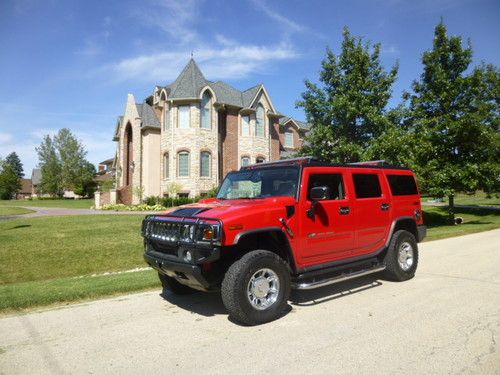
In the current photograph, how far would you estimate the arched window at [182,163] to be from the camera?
29.2 meters

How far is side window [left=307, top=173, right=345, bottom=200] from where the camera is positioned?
579cm

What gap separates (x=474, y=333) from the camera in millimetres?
4418

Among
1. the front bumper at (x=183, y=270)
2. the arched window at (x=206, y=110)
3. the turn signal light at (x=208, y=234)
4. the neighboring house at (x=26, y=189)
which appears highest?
the arched window at (x=206, y=110)

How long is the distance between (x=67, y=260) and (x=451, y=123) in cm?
1780

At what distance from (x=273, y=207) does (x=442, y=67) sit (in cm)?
1880

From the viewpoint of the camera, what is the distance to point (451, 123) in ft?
60.1

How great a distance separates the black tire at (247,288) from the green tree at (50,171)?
69.0 m

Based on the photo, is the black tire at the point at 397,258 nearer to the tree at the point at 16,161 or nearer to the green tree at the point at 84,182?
the green tree at the point at 84,182

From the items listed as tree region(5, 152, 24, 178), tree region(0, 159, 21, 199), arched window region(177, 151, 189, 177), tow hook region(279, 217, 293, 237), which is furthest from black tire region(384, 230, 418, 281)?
tree region(5, 152, 24, 178)

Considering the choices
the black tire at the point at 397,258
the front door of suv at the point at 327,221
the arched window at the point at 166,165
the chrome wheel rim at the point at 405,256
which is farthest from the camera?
the arched window at the point at 166,165

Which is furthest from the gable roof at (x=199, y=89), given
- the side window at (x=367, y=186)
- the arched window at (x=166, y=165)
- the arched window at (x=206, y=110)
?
the side window at (x=367, y=186)

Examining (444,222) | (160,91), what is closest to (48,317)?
(444,222)

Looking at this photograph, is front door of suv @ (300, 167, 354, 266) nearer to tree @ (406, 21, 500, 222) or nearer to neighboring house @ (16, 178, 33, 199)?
tree @ (406, 21, 500, 222)

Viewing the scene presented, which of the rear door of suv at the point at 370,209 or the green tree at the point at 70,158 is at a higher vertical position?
the green tree at the point at 70,158
